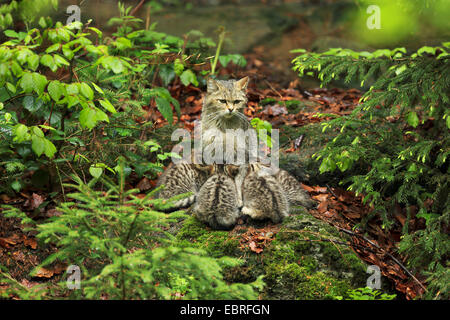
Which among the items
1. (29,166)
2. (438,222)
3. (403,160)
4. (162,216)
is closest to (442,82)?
(403,160)

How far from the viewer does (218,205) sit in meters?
5.36

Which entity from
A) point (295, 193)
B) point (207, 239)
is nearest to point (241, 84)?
point (295, 193)

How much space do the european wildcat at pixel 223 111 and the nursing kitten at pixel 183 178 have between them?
0.34 m

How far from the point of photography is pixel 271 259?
4941 millimetres

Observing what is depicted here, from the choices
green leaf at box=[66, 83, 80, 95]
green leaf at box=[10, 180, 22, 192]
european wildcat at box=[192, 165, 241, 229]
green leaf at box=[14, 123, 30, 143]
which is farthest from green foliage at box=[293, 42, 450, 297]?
green leaf at box=[10, 180, 22, 192]

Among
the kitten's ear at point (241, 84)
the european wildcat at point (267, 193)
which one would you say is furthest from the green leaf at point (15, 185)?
the kitten's ear at point (241, 84)

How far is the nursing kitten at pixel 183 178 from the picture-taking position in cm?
634

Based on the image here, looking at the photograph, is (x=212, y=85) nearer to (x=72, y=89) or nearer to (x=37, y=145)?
(x=72, y=89)

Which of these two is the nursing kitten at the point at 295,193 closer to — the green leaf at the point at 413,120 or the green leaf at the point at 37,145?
the green leaf at the point at 413,120

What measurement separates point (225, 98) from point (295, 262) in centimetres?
278

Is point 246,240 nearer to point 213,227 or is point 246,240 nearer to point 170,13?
point 213,227

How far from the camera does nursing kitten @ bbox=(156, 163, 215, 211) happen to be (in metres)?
6.34

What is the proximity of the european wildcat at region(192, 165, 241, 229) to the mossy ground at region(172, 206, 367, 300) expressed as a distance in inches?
A: 6.2

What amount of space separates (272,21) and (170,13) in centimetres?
342
